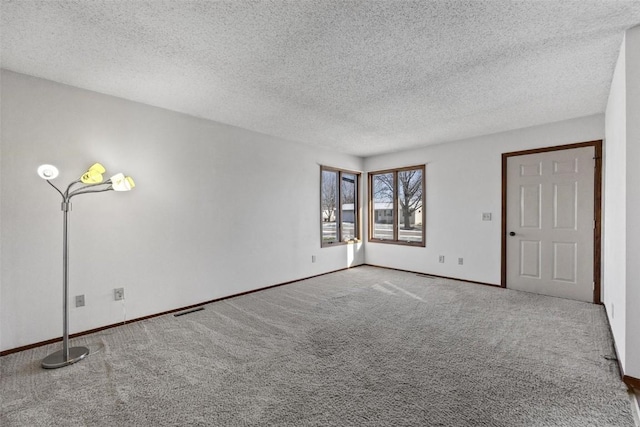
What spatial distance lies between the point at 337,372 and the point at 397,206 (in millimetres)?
4321

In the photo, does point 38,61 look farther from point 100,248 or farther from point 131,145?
point 100,248

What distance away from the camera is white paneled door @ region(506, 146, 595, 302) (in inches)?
152

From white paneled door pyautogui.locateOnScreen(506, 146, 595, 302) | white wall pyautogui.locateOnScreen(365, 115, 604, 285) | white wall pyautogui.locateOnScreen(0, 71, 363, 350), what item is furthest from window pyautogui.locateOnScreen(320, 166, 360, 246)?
white paneled door pyautogui.locateOnScreen(506, 146, 595, 302)

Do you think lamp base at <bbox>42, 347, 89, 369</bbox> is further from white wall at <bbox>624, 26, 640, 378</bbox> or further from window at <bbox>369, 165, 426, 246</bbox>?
window at <bbox>369, 165, 426, 246</bbox>

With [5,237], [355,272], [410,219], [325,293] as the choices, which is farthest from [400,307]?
[5,237]

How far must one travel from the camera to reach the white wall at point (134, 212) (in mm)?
2613

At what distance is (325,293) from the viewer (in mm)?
4363

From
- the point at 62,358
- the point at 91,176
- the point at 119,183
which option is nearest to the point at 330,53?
the point at 119,183

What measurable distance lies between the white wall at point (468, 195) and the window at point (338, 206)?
3.74 ft

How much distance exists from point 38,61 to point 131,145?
1.01 meters

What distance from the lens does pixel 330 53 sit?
231 centimetres

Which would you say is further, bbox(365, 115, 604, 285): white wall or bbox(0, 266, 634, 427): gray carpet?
bbox(365, 115, 604, 285): white wall

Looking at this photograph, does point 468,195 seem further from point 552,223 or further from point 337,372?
point 337,372

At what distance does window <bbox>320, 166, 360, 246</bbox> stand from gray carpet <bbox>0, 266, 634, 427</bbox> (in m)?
2.40
